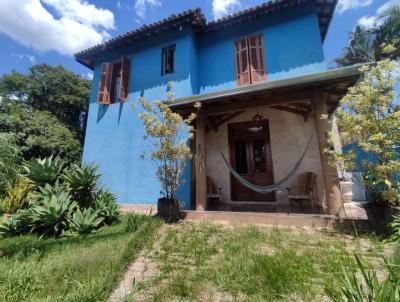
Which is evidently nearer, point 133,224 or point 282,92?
point 133,224

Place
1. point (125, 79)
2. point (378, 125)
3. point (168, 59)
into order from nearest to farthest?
point (378, 125), point (168, 59), point (125, 79)

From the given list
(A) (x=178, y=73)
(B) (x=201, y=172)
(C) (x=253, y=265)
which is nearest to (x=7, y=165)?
(B) (x=201, y=172)

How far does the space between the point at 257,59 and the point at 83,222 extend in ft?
22.5

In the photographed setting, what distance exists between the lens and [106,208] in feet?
15.2

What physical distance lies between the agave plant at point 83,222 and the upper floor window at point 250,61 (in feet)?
19.4

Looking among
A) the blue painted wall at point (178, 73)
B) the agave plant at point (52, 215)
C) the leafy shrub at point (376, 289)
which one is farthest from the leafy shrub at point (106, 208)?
the leafy shrub at point (376, 289)

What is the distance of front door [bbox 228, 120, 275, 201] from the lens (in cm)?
723

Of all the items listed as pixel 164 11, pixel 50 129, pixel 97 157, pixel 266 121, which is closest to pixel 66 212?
pixel 97 157

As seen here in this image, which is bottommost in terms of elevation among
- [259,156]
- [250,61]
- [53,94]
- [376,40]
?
[259,156]

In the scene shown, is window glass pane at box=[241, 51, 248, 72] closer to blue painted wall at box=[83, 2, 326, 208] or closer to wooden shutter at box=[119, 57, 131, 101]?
blue painted wall at box=[83, 2, 326, 208]

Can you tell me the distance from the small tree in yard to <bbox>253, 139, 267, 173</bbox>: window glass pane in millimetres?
3645

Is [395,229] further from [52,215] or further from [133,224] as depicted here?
[52,215]

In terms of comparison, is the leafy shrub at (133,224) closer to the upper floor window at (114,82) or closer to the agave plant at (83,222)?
the agave plant at (83,222)

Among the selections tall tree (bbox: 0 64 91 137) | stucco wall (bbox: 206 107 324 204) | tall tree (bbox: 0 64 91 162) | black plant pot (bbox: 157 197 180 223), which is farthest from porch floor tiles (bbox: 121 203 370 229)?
tall tree (bbox: 0 64 91 137)
